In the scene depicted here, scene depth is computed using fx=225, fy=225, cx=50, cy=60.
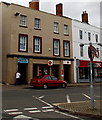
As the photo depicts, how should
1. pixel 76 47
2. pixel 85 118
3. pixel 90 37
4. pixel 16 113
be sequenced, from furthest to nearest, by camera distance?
pixel 90 37, pixel 76 47, pixel 16 113, pixel 85 118

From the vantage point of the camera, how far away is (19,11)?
2769cm

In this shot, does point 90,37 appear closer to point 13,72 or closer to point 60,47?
point 60,47

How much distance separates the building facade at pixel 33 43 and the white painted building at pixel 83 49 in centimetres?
104

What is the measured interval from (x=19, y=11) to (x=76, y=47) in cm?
1119

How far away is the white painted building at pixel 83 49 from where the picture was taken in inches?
1348

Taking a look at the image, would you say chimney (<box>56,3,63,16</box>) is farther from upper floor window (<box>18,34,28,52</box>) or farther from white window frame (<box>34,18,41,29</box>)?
upper floor window (<box>18,34,28,52</box>)

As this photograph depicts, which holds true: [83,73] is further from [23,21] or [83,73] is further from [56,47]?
[23,21]

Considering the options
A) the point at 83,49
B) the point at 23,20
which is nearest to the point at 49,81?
the point at 23,20

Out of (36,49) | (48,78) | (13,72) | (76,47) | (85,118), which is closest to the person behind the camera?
(85,118)

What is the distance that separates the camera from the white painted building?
34.2 meters

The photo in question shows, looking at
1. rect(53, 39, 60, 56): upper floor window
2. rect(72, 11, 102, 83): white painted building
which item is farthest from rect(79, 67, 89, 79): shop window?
rect(53, 39, 60, 56): upper floor window

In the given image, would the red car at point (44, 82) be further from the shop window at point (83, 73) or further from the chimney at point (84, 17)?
the chimney at point (84, 17)

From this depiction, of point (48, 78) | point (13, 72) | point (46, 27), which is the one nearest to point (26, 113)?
point (48, 78)

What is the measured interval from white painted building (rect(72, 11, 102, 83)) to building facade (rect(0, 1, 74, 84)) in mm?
1042
